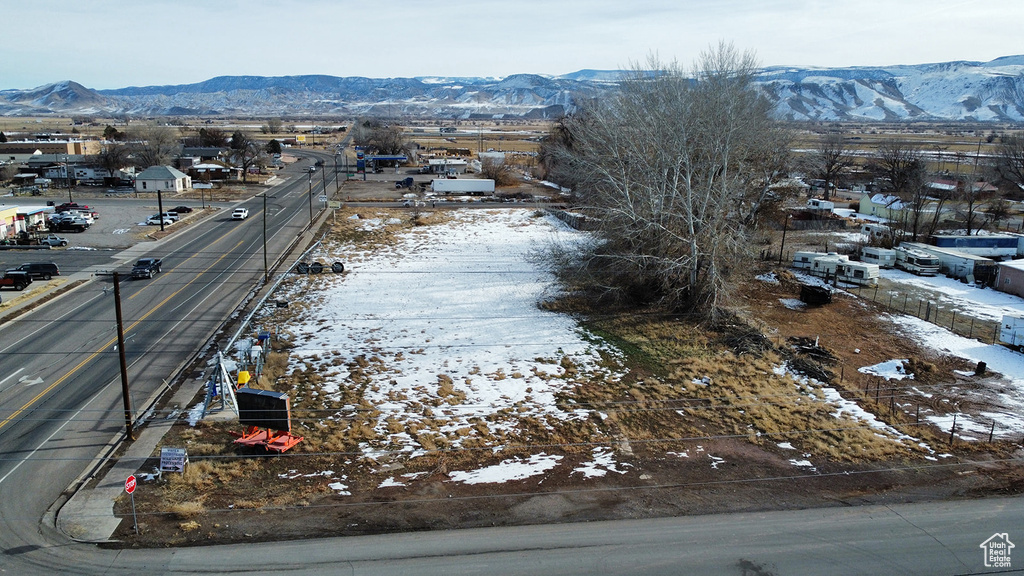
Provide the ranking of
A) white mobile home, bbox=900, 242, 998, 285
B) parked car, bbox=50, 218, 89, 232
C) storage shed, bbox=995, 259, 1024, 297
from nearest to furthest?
storage shed, bbox=995, 259, 1024, 297
white mobile home, bbox=900, 242, 998, 285
parked car, bbox=50, 218, 89, 232

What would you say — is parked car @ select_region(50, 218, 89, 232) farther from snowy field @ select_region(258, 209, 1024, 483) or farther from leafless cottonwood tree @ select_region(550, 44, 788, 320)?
leafless cottonwood tree @ select_region(550, 44, 788, 320)

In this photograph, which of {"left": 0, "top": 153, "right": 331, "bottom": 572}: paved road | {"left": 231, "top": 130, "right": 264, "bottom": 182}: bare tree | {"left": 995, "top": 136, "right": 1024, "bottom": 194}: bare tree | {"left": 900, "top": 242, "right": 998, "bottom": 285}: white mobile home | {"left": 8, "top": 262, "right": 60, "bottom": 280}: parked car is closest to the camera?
{"left": 0, "top": 153, "right": 331, "bottom": 572}: paved road

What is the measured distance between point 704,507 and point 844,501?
358 cm

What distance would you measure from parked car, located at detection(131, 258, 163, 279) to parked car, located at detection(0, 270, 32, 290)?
16.0ft

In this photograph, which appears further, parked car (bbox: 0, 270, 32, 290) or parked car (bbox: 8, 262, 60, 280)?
parked car (bbox: 8, 262, 60, 280)

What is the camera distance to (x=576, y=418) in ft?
65.3

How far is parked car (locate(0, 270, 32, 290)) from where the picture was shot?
31.9 meters

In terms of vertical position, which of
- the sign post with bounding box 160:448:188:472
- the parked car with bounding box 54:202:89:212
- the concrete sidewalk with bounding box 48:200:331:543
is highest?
the parked car with bounding box 54:202:89:212

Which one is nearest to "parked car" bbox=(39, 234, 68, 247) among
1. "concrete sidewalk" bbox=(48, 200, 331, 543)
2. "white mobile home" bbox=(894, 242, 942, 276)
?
"concrete sidewalk" bbox=(48, 200, 331, 543)

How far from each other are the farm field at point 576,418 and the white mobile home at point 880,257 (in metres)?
11.1

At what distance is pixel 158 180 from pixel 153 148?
15387 millimetres

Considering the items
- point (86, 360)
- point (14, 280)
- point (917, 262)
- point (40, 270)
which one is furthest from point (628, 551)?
point (917, 262)

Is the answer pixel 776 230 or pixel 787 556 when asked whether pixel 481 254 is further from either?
pixel 787 556

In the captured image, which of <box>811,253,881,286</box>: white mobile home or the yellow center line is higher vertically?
<box>811,253,881,286</box>: white mobile home
